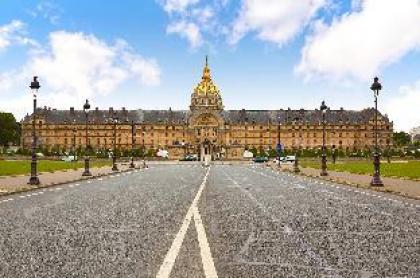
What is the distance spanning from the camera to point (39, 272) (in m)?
8.10

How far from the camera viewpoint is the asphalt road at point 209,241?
8367mm

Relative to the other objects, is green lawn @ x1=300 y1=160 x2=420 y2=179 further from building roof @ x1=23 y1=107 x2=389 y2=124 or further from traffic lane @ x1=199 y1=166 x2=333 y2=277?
building roof @ x1=23 y1=107 x2=389 y2=124

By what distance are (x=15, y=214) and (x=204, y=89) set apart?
17821 centimetres

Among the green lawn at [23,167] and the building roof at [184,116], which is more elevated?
the building roof at [184,116]

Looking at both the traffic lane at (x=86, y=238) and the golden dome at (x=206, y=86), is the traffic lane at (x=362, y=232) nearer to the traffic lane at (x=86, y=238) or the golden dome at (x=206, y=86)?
the traffic lane at (x=86, y=238)

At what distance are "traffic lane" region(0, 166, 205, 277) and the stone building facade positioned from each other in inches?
6773

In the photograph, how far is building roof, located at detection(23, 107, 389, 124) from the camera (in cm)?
19450

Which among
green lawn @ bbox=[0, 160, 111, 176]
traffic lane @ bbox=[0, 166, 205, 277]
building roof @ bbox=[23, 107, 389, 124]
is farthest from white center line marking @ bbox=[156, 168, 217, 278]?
building roof @ bbox=[23, 107, 389, 124]

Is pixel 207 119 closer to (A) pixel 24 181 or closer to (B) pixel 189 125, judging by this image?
(B) pixel 189 125

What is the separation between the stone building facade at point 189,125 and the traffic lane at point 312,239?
172218mm

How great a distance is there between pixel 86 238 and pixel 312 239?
3.98m

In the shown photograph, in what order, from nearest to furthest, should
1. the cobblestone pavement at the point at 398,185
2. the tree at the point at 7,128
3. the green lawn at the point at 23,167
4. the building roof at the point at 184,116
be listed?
1. the cobblestone pavement at the point at 398,185
2. the green lawn at the point at 23,167
3. the tree at the point at 7,128
4. the building roof at the point at 184,116

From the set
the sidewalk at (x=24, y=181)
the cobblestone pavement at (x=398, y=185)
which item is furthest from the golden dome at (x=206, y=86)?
the cobblestone pavement at (x=398, y=185)

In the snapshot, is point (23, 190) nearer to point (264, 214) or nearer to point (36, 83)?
point (36, 83)
